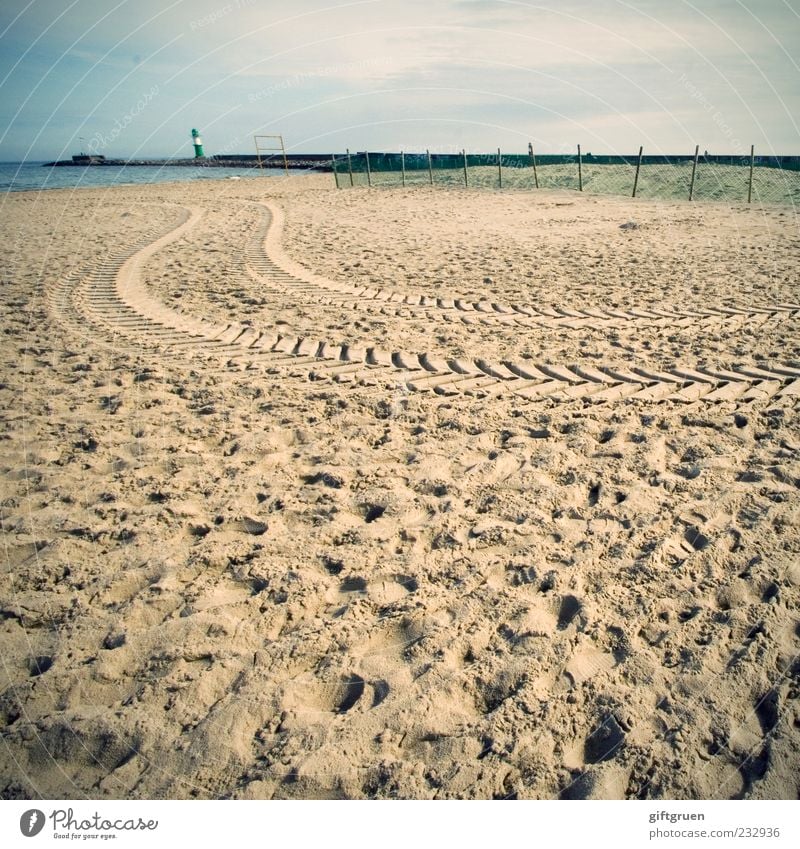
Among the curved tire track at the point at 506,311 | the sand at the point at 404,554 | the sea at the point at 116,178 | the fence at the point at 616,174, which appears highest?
the sea at the point at 116,178

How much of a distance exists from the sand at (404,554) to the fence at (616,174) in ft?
52.5

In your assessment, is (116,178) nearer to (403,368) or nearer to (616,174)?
(616,174)

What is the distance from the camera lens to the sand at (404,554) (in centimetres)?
179

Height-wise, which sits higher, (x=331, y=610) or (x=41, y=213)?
(x=41, y=213)

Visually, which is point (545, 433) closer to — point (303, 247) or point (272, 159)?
point (303, 247)

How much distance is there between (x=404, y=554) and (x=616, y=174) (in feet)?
85.1

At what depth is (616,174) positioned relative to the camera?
2386cm

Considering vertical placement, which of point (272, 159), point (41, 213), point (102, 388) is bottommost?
point (102, 388)

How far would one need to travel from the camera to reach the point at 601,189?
21594 millimetres

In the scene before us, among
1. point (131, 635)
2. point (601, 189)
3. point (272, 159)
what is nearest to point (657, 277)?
point (131, 635)

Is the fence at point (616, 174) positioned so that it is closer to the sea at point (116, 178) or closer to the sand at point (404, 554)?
the sea at point (116, 178)

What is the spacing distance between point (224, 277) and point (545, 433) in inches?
230

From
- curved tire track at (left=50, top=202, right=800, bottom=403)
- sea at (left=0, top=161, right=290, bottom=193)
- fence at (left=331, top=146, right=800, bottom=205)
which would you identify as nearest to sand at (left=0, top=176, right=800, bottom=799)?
curved tire track at (left=50, top=202, right=800, bottom=403)

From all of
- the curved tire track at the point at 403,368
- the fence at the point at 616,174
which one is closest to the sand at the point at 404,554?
the curved tire track at the point at 403,368
